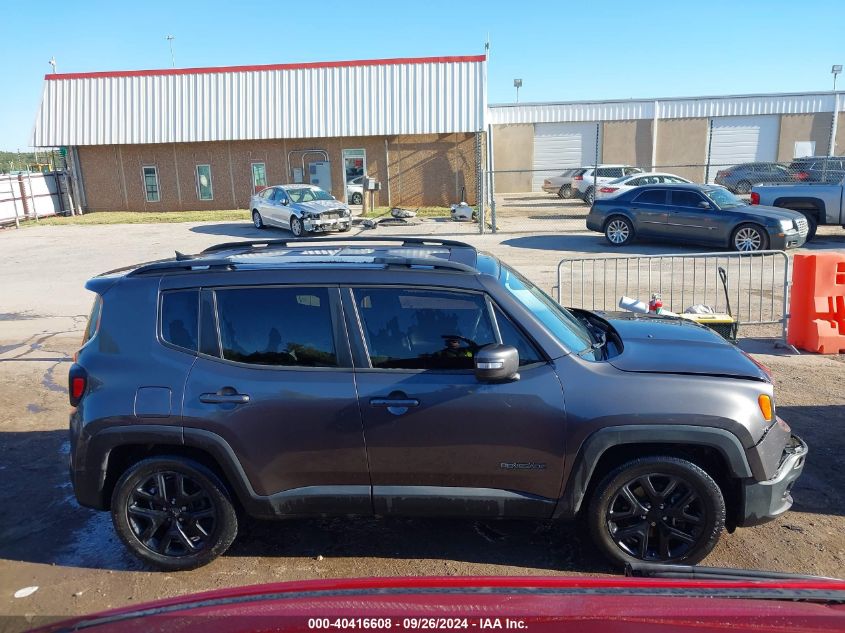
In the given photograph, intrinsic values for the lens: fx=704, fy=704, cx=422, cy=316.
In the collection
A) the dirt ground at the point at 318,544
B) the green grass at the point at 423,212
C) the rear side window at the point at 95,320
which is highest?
the rear side window at the point at 95,320

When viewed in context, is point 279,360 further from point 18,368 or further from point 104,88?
point 104,88

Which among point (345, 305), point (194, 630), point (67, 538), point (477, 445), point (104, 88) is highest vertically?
point (104, 88)

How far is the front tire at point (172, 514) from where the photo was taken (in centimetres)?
399

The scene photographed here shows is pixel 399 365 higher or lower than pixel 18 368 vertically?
higher

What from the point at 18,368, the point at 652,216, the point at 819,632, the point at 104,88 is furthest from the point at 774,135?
the point at 819,632

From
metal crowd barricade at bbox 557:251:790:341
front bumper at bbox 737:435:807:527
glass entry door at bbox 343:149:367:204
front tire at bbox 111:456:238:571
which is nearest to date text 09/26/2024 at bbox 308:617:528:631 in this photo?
front tire at bbox 111:456:238:571

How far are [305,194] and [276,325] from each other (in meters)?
19.0

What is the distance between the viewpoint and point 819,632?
176cm

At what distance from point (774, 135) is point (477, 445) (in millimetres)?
40422

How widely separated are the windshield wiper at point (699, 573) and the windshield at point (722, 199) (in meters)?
14.6

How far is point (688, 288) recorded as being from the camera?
456 inches

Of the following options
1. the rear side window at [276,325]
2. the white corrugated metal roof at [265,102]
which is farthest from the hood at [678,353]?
the white corrugated metal roof at [265,102]

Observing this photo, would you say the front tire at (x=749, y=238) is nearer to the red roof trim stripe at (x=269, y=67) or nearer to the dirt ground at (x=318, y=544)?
the dirt ground at (x=318, y=544)

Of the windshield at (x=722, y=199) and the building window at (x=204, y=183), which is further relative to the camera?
the building window at (x=204, y=183)
